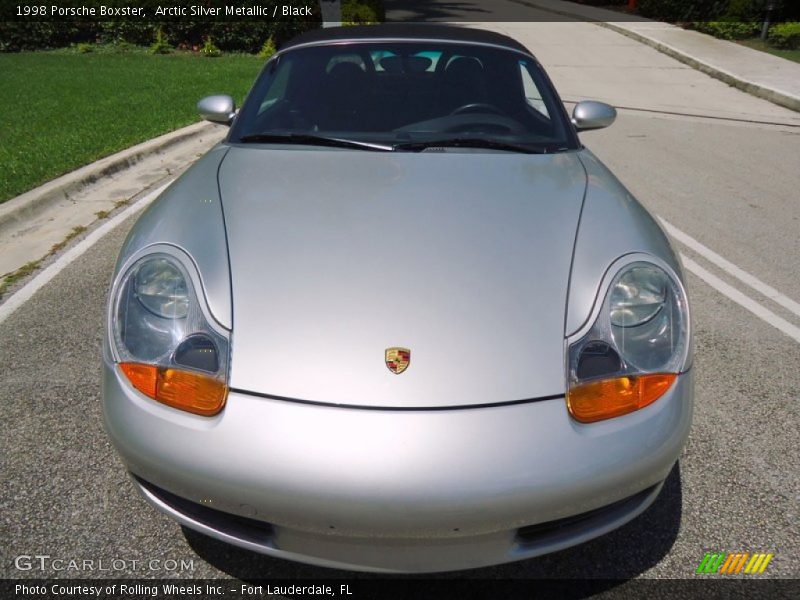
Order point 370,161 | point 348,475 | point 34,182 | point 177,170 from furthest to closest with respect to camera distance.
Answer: point 177,170 < point 34,182 < point 370,161 < point 348,475

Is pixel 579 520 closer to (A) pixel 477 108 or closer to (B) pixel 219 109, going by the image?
(A) pixel 477 108

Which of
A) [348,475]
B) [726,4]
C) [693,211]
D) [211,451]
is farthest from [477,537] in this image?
[726,4]

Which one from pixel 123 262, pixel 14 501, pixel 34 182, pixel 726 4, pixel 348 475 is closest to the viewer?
pixel 348 475

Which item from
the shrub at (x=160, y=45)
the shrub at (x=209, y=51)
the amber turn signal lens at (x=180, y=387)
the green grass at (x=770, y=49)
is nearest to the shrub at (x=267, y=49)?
the shrub at (x=209, y=51)

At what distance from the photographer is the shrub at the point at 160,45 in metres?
15.8

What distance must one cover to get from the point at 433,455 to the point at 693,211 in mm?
4949

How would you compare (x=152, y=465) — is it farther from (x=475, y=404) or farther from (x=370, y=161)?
(x=370, y=161)

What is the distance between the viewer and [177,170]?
674 cm

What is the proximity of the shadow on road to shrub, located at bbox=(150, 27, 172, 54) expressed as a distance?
51.2 ft

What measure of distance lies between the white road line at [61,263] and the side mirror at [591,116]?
310 centimetres

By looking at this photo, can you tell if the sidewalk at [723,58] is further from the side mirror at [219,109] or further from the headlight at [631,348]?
the headlight at [631,348]

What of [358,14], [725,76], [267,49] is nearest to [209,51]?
[267,49]

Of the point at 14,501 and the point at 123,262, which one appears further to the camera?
the point at 14,501

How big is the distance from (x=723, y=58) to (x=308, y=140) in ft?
50.1
